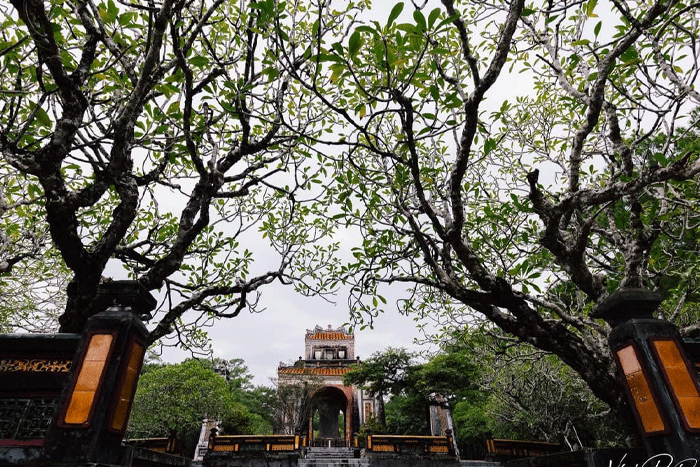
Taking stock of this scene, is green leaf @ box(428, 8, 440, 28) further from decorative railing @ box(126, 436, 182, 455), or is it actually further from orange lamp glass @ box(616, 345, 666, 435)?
decorative railing @ box(126, 436, 182, 455)

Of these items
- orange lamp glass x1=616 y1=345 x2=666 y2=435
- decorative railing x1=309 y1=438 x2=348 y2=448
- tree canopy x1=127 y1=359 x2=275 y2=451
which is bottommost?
orange lamp glass x1=616 y1=345 x2=666 y2=435

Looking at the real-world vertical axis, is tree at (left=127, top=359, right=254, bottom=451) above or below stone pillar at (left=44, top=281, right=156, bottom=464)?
above

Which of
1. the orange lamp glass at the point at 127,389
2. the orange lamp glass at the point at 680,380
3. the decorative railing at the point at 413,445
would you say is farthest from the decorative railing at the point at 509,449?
the orange lamp glass at the point at 127,389

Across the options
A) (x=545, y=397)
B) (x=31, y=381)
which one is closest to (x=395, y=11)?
(x=31, y=381)

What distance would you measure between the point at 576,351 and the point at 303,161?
13.4ft

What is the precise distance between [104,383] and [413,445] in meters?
12.0

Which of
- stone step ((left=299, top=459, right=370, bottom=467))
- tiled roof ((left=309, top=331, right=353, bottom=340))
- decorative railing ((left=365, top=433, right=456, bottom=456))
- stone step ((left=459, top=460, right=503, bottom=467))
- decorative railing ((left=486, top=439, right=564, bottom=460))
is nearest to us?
stone step ((left=459, top=460, right=503, bottom=467))

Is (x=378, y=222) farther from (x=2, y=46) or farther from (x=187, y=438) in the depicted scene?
(x=187, y=438)

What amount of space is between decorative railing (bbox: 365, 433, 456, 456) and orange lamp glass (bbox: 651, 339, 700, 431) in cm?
1110

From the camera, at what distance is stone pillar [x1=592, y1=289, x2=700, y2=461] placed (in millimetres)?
2555

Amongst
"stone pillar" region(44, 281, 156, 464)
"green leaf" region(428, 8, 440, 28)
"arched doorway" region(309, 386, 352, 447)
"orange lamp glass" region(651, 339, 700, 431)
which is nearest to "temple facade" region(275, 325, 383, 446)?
"arched doorway" region(309, 386, 352, 447)

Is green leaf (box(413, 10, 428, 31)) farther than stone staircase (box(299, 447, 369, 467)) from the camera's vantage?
No

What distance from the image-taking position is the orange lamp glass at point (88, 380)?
2586 mm

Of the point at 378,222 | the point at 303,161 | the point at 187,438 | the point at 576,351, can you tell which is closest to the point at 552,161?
the point at 378,222
